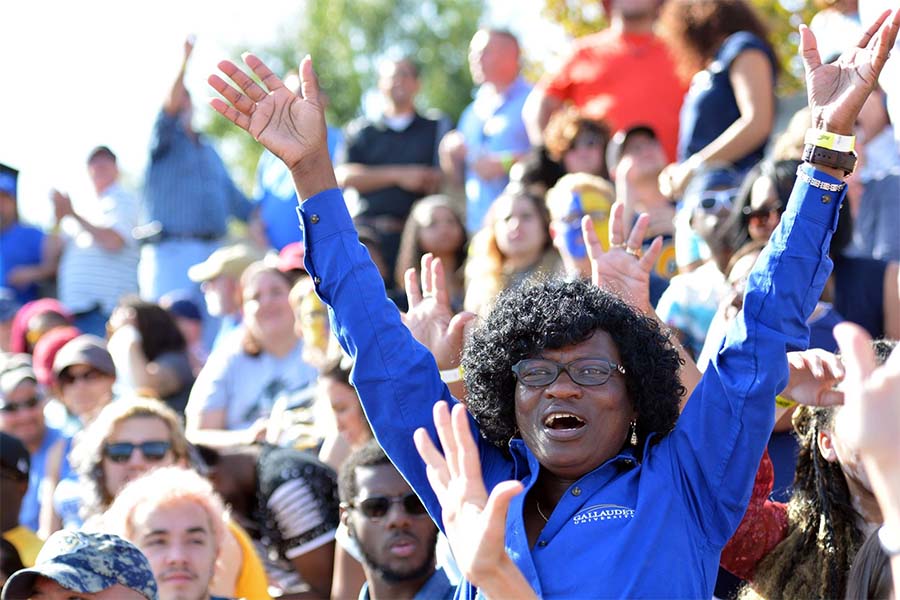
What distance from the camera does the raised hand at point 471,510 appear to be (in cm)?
254

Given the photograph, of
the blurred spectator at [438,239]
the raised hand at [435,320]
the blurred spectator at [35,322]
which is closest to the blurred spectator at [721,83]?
the blurred spectator at [438,239]

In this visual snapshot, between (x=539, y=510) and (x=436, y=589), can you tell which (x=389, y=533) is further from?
(x=539, y=510)

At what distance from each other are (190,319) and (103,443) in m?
3.20

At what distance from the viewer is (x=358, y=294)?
10.5ft

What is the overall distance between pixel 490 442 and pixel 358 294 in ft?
1.66

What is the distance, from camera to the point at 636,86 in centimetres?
759

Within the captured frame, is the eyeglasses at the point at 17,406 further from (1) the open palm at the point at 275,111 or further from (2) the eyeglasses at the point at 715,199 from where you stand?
(1) the open palm at the point at 275,111

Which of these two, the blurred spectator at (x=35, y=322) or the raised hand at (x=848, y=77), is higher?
the blurred spectator at (x=35, y=322)

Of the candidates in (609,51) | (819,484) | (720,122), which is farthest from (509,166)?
(819,484)

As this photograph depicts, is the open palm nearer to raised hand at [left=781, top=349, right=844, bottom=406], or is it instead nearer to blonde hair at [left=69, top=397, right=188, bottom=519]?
raised hand at [left=781, top=349, right=844, bottom=406]

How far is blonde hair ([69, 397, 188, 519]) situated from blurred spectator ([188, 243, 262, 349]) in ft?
9.08

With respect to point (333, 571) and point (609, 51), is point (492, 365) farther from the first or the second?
point (609, 51)

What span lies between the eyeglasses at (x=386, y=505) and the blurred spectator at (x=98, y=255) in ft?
17.8

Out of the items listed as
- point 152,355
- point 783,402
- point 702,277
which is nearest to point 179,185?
point 152,355
